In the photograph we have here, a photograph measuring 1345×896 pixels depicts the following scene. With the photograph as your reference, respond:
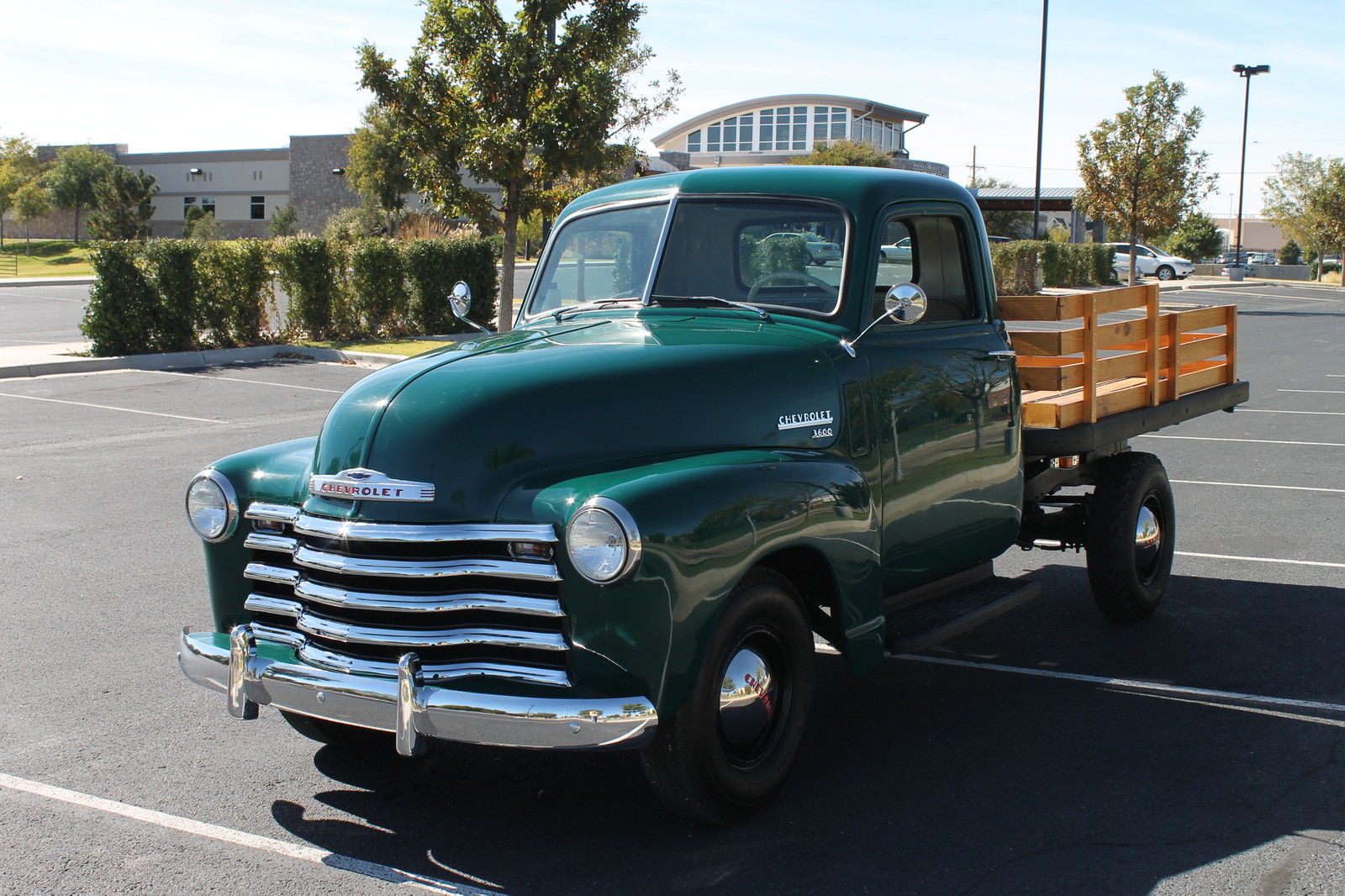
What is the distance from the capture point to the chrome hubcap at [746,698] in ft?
12.8

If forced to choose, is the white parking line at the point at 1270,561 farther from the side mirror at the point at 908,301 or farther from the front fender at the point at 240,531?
the front fender at the point at 240,531

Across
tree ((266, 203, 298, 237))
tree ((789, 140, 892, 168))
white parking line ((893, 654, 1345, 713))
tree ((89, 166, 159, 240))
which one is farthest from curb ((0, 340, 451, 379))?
tree ((89, 166, 159, 240))

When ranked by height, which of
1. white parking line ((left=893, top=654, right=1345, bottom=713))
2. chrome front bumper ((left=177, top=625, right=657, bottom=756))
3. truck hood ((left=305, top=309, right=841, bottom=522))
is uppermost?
truck hood ((left=305, top=309, right=841, bottom=522))

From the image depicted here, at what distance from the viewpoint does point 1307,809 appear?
4.22 m

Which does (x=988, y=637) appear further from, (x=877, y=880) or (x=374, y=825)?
(x=374, y=825)

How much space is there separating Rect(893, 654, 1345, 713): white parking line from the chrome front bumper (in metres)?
2.31

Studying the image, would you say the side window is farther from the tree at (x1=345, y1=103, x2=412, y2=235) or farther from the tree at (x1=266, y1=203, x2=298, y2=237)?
the tree at (x1=266, y1=203, x2=298, y2=237)

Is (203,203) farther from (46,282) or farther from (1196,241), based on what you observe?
(1196,241)

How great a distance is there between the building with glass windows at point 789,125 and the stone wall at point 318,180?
82.8 ft

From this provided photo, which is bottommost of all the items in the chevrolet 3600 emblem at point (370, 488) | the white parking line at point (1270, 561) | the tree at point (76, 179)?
the white parking line at point (1270, 561)

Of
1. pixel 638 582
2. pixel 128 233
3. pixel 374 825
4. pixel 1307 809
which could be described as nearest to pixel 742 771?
pixel 638 582

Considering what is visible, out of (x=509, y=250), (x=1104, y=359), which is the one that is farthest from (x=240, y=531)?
(x=509, y=250)

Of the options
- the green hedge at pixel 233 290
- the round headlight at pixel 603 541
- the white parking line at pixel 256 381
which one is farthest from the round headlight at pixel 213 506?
the green hedge at pixel 233 290

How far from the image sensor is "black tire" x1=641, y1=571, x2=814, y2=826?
146 inches
